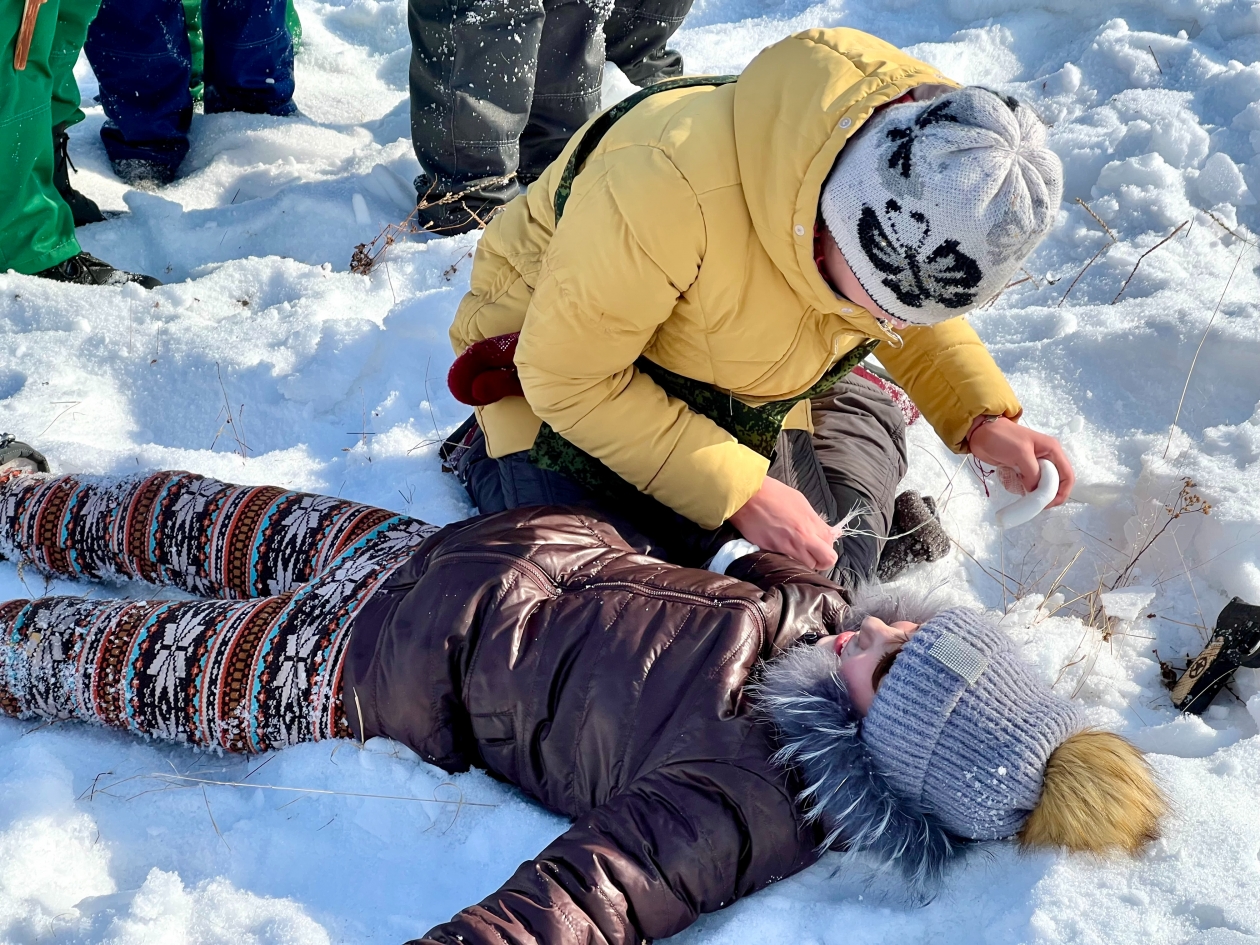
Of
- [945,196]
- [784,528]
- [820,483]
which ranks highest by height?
[945,196]

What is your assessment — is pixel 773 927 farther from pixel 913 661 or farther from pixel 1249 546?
pixel 1249 546

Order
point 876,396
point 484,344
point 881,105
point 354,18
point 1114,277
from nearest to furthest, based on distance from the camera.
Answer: point 881,105
point 484,344
point 876,396
point 1114,277
point 354,18

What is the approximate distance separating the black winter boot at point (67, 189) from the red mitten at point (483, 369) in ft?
6.44

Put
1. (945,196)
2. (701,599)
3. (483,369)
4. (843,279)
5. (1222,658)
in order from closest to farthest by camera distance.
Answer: (945,196)
(843,279)
(701,599)
(1222,658)
(483,369)

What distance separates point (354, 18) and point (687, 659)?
391 centimetres

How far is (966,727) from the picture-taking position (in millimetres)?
1432

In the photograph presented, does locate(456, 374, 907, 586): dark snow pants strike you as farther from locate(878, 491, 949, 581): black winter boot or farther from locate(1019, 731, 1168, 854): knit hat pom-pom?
locate(1019, 731, 1168, 854): knit hat pom-pom

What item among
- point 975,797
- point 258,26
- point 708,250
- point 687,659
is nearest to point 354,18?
point 258,26

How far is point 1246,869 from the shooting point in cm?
143

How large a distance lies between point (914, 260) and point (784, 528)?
633mm

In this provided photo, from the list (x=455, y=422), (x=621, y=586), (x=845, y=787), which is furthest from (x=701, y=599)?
(x=455, y=422)

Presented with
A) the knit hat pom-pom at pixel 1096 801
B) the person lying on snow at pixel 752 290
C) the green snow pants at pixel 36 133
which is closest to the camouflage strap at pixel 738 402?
the person lying on snow at pixel 752 290

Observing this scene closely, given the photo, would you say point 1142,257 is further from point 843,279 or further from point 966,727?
point 966,727

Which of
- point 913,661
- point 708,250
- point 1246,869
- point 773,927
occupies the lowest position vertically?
point 773,927
